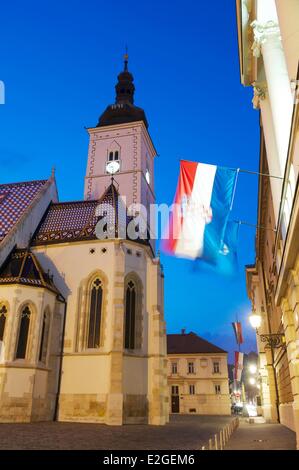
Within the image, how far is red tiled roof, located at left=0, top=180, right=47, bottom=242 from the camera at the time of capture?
2834cm

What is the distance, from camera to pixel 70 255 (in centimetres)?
2684

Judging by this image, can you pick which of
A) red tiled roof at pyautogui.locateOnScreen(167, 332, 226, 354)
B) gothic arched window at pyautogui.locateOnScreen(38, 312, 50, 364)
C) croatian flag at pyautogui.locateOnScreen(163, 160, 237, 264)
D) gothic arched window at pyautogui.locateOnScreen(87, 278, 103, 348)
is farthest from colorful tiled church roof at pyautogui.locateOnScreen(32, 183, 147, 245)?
red tiled roof at pyautogui.locateOnScreen(167, 332, 226, 354)

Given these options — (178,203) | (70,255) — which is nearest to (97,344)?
(70,255)

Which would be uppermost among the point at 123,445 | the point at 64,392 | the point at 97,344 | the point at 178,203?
the point at 178,203

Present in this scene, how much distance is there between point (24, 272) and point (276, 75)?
62.6 ft

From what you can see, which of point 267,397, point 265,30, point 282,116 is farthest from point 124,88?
point 282,116

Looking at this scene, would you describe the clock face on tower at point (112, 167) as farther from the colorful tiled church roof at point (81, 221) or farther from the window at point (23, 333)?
the window at point (23, 333)

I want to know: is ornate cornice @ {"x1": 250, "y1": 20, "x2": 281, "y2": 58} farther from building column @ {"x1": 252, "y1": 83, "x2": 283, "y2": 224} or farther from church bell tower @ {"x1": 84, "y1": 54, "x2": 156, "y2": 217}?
church bell tower @ {"x1": 84, "y1": 54, "x2": 156, "y2": 217}

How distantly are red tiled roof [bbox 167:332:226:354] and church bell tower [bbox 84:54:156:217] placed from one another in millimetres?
24935

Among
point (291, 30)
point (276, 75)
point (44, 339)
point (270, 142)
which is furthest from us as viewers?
point (44, 339)

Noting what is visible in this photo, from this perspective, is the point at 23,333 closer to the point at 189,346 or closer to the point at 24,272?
the point at 24,272

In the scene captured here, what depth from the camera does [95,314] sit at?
24.9 metres

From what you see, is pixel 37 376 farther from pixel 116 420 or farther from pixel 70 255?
pixel 70 255

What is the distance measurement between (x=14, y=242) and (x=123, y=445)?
1819 cm
